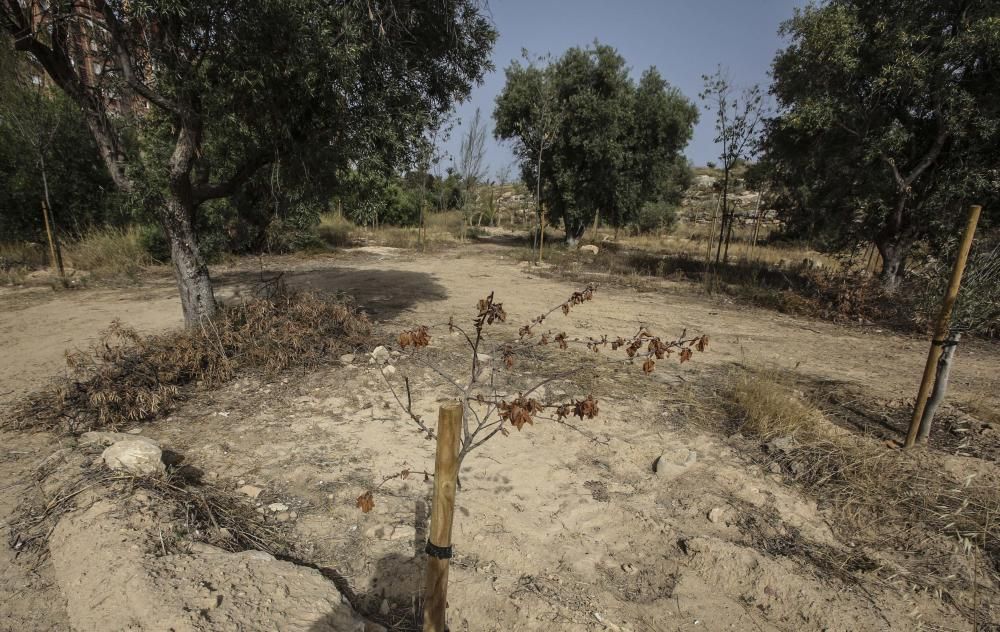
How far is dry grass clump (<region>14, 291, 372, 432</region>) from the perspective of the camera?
3.89 m

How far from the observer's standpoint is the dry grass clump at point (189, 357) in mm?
3895

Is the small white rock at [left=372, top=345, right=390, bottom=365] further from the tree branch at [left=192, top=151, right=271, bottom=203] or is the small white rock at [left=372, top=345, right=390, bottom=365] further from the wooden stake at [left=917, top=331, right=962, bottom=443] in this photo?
the wooden stake at [left=917, top=331, right=962, bottom=443]

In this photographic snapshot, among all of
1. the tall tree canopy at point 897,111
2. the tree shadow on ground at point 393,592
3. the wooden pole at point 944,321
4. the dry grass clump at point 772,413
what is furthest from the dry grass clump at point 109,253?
the tall tree canopy at point 897,111

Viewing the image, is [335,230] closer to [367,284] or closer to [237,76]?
[367,284]

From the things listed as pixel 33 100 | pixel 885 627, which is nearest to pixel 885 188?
pixel 885 627

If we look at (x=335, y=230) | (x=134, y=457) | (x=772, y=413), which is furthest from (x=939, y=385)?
(x=335, y=230)

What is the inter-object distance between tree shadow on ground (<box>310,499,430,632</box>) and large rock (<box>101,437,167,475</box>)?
1.27m

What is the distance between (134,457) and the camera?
2.85 metres

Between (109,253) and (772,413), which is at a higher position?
(109,253)

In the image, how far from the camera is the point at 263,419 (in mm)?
4059

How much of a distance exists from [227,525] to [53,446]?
1.94 metres

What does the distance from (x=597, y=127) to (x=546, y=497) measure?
14924 millimetres

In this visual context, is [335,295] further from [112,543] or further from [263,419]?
[112,543]

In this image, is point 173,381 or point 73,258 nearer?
point 173,381
